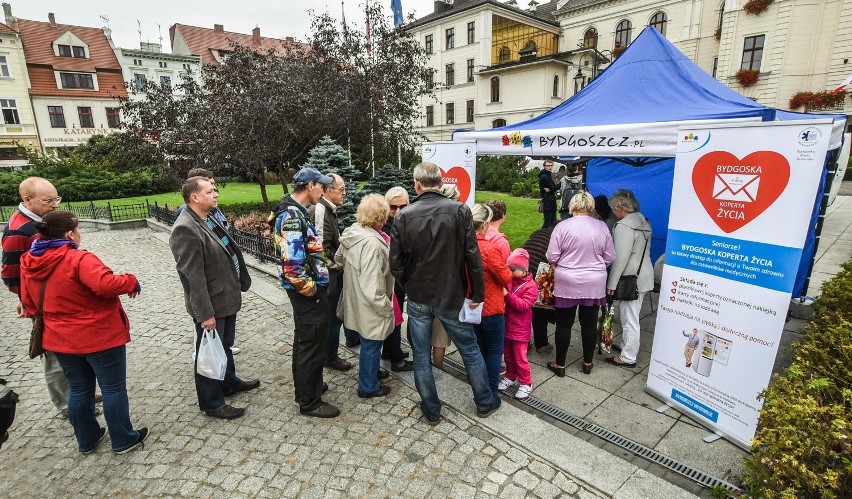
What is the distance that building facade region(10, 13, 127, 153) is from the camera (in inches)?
1383

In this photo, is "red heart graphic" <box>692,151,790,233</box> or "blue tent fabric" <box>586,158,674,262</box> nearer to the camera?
"red heart graphic" <box>692,151,790,233</box>

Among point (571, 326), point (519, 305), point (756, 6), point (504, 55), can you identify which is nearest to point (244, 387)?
point (519, 305)

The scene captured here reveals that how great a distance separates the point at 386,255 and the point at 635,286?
2494 mm

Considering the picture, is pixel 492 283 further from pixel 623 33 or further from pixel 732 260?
pixel 623 33

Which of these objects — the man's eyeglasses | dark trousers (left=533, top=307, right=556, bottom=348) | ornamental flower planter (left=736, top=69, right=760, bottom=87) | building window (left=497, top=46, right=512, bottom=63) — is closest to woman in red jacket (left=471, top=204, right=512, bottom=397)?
dark trousers (left=533, top=307, right=556, bottom=348)

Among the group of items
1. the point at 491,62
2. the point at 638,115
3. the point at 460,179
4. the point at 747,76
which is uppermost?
the point at 491,62

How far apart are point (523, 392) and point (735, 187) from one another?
2.33m

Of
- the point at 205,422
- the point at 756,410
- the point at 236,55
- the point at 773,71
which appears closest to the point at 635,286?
the point at 756,410

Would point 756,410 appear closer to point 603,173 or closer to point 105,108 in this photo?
point 603,173

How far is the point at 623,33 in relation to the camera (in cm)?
3284

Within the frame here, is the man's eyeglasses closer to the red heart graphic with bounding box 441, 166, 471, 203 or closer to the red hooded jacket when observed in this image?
the red hooded jacket

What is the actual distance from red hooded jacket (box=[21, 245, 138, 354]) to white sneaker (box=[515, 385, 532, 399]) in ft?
10.4

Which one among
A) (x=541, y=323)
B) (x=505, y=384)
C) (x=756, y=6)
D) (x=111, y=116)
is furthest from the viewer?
(x=111, y=116)

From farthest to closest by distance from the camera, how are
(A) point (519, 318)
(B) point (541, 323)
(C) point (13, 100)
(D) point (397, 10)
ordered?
(C) point (13, 100), (D) point (397, 10), (B) point (541, 323), (A) point (519, 318)
